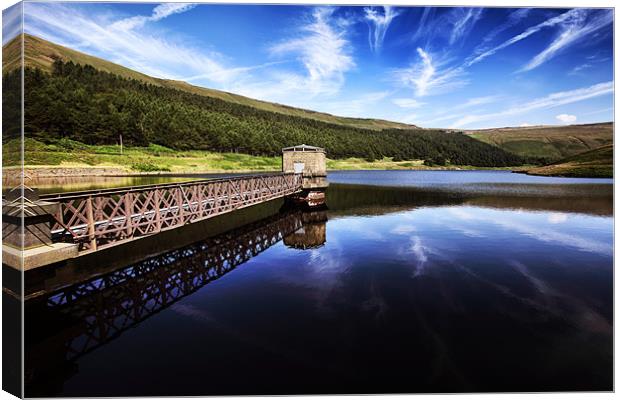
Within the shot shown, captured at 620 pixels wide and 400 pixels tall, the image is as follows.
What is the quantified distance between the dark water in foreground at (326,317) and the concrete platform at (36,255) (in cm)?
53

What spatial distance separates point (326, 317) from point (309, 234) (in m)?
11.6

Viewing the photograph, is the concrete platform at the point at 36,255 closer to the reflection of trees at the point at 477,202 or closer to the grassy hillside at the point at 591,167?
the reflection of trees at the point at 477,202

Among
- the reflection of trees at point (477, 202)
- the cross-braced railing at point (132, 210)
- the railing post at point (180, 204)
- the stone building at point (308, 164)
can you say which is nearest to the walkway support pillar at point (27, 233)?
the cross-braced railing at point (132, 210)

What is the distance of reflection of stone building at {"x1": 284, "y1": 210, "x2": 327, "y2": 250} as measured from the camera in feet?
59.1

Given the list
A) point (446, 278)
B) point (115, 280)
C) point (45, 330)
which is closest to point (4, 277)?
point (45, 330)

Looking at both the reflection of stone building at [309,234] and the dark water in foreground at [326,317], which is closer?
the dark water in foreground at [326,317]

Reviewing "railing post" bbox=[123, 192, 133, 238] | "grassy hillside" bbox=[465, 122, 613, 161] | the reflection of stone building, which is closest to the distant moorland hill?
"railing post" bbox=[123, 192, 133, 238]

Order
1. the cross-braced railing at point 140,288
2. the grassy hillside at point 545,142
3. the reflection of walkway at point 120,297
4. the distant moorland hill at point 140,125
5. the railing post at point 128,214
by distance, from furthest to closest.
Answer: the grassy hillside at point 545,142 < the distant moorland hill at point 140,125 < the railing post at point 128,214 < the cross-braced railing at point 140,288 < the reflection of walkway at point 120,297

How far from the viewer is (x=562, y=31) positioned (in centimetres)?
822

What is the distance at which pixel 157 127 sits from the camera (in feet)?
254

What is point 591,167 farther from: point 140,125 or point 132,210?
point 140,125

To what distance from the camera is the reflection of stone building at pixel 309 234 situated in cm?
1802

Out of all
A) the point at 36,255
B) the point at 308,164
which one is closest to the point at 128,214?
the point at 36,255

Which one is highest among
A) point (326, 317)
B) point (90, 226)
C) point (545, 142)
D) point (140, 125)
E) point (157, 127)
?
point (545, 142)
